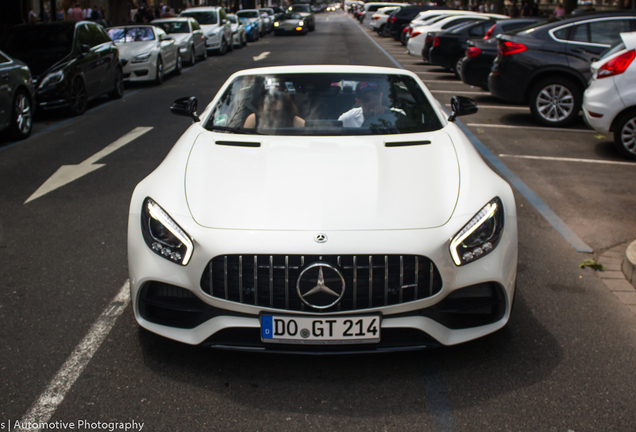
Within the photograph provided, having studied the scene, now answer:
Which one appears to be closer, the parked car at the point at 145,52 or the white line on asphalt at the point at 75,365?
the white line on asphalt at the point at 75,365

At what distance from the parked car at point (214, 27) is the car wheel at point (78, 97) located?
1270 centimetres

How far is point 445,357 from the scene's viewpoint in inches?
137

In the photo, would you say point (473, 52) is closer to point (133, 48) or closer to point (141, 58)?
point (141, 58)

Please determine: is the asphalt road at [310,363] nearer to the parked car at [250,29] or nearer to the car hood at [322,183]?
the car hood at [322,183]

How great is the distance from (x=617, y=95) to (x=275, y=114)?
547 centimetres

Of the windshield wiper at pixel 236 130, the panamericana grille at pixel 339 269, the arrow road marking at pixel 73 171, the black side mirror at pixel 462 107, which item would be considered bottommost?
the arrow road marking at pixel 73 171

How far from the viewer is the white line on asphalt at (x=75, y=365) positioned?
117 inches

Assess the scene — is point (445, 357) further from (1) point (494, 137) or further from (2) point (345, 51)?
(2) point (345, 51)

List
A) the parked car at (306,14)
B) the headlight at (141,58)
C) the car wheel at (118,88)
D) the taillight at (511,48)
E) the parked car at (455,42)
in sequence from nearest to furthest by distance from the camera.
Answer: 1. the taillight at (511,48)
2. the car wheel at (118,88)
3. the headlight at (141,58)
4. the parked car at (455,42)
5. the parked car at (306,14)

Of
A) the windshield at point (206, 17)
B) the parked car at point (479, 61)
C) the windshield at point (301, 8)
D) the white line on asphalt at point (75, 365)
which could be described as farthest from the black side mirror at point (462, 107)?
the windshield at point (301, 8)

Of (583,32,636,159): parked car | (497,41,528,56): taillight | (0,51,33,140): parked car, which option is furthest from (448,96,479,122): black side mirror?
(0,51,33,140): parked car

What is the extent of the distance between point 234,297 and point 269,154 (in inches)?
43.8

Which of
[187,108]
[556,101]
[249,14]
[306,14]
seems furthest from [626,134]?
[306,14]

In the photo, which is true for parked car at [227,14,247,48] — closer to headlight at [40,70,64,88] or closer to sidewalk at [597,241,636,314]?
headlight at [40,70,64,88]
